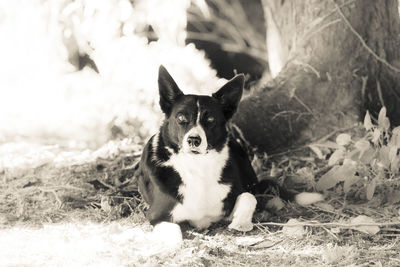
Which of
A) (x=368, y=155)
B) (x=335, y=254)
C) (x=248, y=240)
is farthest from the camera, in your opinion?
(x=368, y=155)

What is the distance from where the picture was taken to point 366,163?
3994mm

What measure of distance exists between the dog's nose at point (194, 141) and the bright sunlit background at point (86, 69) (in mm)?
2166

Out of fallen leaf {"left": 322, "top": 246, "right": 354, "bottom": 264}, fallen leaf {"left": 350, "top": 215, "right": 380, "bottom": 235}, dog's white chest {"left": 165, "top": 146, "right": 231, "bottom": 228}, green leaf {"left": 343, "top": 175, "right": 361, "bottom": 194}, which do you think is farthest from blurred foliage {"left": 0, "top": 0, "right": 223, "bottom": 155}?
fallen leaf {"left": 322, "top": 246, "right": 354, "bottom": 264}

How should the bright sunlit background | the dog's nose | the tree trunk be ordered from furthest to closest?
1. the bright sunlit background
2. the tree trunk
3. the dog's nose

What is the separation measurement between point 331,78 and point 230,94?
139 cm

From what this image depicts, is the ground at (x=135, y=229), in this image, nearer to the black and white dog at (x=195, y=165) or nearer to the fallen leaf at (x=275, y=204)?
the fallen leaf at (x=275, y=204)

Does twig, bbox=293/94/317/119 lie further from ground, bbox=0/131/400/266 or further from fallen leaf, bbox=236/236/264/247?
fallen leaf, bbox=236/236/264/247

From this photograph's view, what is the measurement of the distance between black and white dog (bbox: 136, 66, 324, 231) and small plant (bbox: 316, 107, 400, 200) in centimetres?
69

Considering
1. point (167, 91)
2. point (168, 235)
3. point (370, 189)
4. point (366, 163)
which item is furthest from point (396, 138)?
point (168, 235)

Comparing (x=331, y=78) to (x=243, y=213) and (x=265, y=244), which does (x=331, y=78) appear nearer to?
(x=243, y=213)

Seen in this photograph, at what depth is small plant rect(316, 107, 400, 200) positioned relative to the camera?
12.5 feet

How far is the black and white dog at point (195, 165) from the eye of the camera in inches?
142

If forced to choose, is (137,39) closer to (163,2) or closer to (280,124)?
(163,2)

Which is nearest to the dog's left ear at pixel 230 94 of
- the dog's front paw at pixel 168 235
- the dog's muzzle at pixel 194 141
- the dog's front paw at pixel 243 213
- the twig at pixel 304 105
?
the dog's muzzle at pixel 194 141
